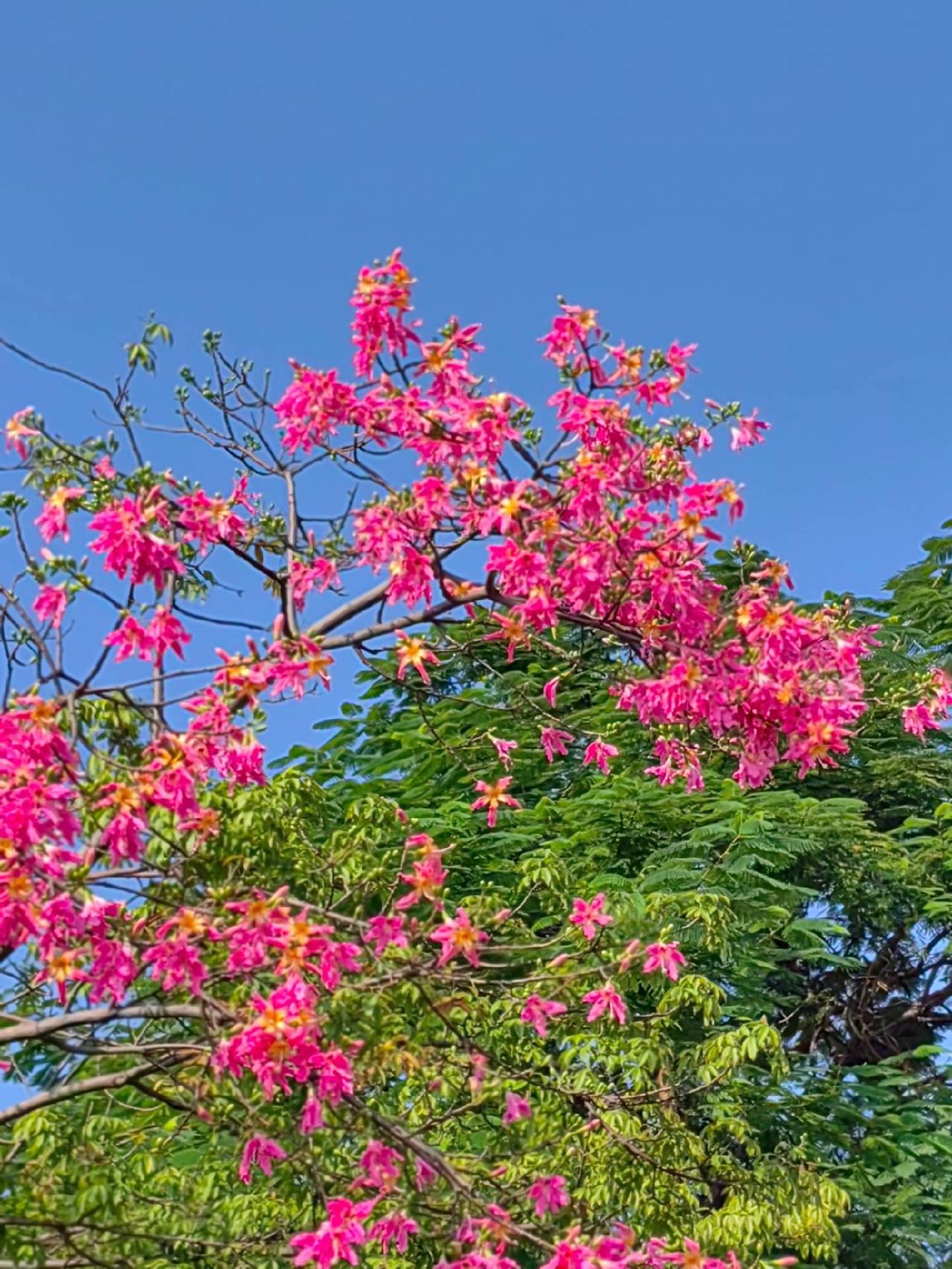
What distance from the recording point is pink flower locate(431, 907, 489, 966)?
3.49m

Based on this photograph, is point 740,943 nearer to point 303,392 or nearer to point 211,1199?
point 211,1199

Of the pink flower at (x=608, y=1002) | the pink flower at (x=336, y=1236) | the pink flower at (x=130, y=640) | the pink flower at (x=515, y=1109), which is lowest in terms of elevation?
the pink flower at (x=336, y=1236)

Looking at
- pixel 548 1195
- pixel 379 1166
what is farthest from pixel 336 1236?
pixel 548 1195

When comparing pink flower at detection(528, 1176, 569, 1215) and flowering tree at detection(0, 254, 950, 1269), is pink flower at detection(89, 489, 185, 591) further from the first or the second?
pink flower at detection(528, 1176, 569, 1215)

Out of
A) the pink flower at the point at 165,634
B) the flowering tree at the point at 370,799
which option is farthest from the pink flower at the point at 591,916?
the pink flower at the point at 165,634

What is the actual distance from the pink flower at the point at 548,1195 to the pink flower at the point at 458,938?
2.75 feet

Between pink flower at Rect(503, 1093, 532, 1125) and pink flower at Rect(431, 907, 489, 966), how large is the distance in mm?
484

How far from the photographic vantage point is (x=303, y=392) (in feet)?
13.9

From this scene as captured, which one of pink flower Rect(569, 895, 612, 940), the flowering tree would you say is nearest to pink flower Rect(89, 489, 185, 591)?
the flowering tree

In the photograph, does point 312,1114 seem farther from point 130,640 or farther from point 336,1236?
point 130,640

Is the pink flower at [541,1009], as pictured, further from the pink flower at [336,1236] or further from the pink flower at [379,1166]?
the pink flower at [336,1236]

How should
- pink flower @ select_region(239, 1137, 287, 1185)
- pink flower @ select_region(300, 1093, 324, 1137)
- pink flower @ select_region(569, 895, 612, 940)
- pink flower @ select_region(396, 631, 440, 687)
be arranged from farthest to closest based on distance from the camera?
pink flower @ select_region(569, 895, 612, 940) < pink flower @ select_region(396, 631, 440, 687) < pink flower @ select_region(239, 1137, 287, 1185) < pink flower @ select_region(300, 1093, 324, 1137)

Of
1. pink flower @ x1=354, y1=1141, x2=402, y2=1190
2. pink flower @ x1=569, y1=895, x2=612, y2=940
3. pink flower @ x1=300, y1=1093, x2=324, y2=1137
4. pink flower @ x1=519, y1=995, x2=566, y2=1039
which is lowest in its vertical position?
pink flower @ x1=354, y1=1141, x2=402, y2=1190

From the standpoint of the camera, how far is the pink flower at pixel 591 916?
423 centimetres
